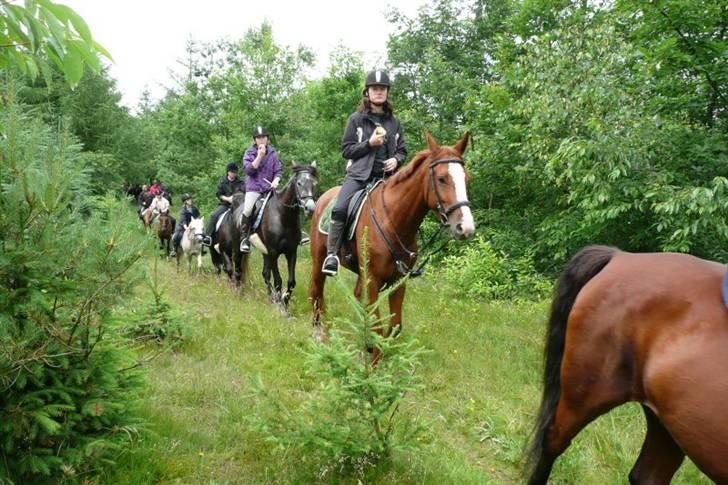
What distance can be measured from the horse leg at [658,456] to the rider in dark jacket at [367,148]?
377 cm

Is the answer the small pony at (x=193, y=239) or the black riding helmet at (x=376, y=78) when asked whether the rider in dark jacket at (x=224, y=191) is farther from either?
the black riding helmet at (x=376, y=78)

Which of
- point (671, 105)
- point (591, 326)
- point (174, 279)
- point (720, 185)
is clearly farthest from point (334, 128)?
point (591, 326)

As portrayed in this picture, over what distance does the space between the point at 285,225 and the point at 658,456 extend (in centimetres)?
680

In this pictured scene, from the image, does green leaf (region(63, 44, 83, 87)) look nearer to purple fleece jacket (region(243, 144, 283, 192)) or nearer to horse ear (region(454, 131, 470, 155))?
→ horse ear (region(454, 131, 470, 155))

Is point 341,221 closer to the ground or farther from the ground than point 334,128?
closer to the ground

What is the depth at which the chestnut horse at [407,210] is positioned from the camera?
465 cm

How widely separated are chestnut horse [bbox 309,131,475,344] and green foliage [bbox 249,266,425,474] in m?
1.56

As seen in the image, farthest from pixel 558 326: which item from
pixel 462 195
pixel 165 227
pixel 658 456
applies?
pixel 165 227

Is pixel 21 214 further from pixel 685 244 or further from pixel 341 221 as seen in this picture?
pixel 685 244

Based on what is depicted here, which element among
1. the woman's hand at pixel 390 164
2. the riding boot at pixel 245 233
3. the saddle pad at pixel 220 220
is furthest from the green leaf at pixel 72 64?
the saddle pad at pixel 220 220

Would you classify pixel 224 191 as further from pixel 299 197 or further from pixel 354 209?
pixel 354 209

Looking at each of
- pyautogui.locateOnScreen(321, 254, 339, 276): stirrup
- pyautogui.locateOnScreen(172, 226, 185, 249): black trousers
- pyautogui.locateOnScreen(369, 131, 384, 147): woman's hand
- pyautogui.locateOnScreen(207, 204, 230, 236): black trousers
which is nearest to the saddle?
pyautogui.locateOnScreen(321, 254, 339, 276): stirrup

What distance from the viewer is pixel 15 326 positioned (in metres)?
2.43

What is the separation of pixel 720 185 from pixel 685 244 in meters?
1.10
